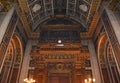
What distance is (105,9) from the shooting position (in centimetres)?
971

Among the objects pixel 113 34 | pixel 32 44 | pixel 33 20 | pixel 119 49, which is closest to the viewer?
pixel 119 49

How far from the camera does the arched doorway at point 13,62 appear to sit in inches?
442

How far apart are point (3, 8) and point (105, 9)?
20.8ft

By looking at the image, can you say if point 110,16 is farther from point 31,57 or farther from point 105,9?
point 31,57

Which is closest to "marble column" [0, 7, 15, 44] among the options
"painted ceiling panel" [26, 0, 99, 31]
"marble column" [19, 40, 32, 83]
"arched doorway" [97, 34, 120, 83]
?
"painted ceiling panel" [26, 0, 99, 31]

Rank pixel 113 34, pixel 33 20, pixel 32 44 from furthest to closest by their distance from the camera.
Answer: pixel 33 20 → pixel 32 44 → pixel 113 34

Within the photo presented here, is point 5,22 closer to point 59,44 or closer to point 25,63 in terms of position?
point 25,63

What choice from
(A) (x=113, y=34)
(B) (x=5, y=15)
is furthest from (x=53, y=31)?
(A) (x=113, y=34)

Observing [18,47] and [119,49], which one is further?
[18,47]

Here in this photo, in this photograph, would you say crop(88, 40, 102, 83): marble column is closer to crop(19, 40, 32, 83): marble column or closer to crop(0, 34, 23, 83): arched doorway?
crop(19, 40, 32, 83): marble column

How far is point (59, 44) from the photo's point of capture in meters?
12.6

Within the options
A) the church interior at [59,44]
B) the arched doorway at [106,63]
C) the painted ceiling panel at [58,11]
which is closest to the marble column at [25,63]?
the church interior at [59,44]

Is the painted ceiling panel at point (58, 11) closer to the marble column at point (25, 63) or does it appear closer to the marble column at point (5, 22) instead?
the marble column at point (25, 63)

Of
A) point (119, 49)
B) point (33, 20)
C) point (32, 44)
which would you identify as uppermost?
point (33, 20)
